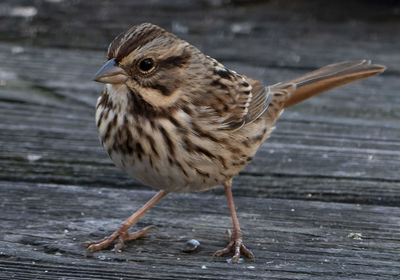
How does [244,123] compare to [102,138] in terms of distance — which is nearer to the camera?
[102,138]

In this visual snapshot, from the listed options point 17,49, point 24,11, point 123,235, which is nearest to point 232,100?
point 123,235

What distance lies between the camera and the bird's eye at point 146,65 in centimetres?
251

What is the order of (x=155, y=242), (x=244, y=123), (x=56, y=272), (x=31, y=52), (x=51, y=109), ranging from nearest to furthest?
(x=56, y=272)
(x=155, y=242)
(x=244, y=123)
(x=51, y=109)
(x=31, y=52)

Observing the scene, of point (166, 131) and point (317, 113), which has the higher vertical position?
point (166, 131)

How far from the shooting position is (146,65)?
2.52 meters

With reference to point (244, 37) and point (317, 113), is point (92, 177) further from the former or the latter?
point (244, 37)

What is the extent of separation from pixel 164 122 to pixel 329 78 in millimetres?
1193

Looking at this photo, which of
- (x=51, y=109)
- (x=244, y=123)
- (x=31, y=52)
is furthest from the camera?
(x=31, y=52)

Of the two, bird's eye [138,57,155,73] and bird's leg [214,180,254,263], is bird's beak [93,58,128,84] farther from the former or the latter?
bird's leg [214,180,254,263]

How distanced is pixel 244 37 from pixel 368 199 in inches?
81.3

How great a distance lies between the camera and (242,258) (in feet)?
7.88

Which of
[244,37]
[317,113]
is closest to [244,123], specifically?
[317,113]

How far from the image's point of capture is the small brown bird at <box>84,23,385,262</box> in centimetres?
248

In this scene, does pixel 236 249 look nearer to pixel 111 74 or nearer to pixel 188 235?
pixel 188 235
